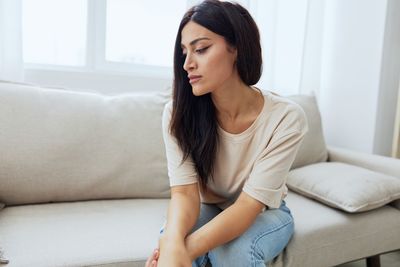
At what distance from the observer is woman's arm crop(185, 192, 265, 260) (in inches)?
34.2

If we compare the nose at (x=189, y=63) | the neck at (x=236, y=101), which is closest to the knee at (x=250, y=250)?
the neck at (x=236, y=101)

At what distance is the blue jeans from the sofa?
0.08 metres

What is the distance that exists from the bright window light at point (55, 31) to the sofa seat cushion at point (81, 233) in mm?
816

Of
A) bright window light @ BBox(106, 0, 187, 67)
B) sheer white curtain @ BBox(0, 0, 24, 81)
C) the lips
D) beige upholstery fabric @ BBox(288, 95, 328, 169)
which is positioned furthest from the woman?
bright window light @ BBox(106, 0, 187, 67)

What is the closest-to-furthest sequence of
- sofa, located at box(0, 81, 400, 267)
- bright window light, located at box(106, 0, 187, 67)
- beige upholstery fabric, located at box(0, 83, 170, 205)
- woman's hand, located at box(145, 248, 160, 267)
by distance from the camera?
woman's hand, located at box(145, 248, 160, 267)
sofa, located at box(0, 81, 400, 267)
beige upholstery fabric, located at box(0, 83, 170, 205)
bright window light, located at box(106, 0, 187, 67)

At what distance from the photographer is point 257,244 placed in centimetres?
91

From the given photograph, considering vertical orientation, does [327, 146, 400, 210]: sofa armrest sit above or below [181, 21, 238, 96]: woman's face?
below

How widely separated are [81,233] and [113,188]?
31 cm

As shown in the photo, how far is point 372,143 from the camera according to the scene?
201cm

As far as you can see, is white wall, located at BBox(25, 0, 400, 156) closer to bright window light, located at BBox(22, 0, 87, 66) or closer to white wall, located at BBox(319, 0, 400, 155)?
white wall, located at BBox(319, 0, 400, 155)

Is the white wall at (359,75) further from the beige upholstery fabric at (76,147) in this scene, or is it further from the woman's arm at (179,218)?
the woman's arm at (179,218)

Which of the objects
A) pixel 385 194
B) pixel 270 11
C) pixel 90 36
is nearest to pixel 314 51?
pixel 270 11

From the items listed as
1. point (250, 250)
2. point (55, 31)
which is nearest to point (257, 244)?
point (250, 250)

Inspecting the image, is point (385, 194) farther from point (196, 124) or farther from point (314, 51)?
point (314, 51)
